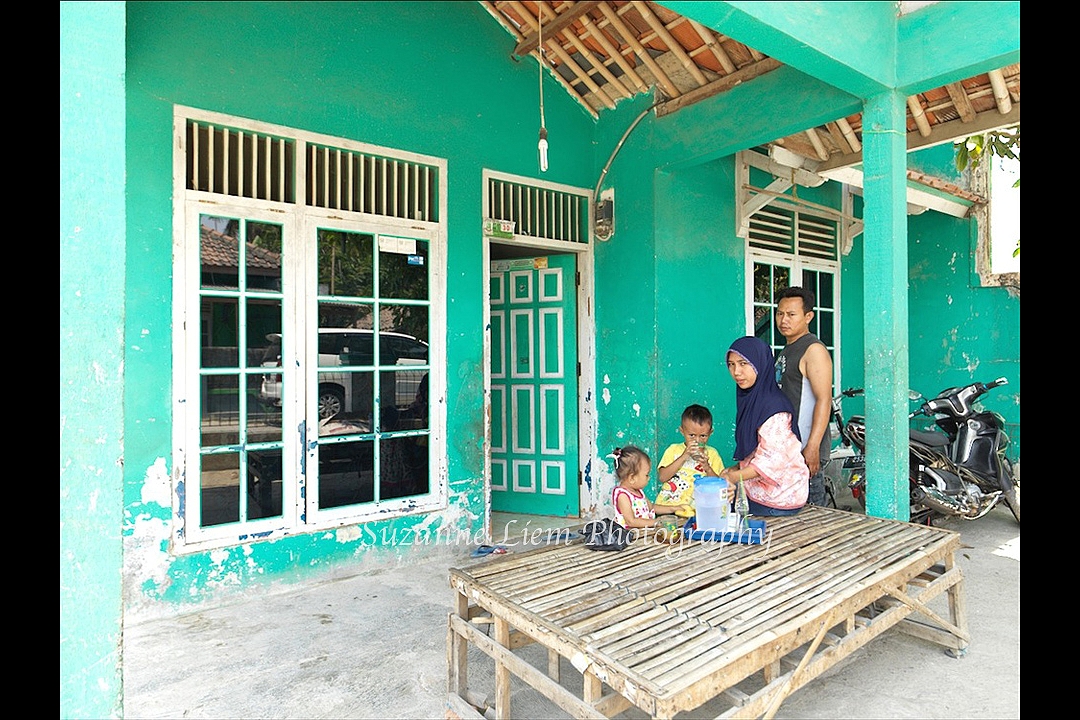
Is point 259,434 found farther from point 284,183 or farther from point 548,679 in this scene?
point 548,679

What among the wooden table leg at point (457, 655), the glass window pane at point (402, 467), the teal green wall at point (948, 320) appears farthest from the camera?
the teal green wall at point (948, 320)

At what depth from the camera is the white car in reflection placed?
3721 mm

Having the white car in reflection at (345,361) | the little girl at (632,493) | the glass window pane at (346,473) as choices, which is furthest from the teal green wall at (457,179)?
the little girl at (632,493)

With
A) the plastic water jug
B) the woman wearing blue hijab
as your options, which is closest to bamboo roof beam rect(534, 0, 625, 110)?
the woman wearing blue hijab

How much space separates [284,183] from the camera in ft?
12.4

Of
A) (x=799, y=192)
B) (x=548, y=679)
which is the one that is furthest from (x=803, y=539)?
(x=799, y=192)

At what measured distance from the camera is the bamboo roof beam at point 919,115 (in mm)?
4047

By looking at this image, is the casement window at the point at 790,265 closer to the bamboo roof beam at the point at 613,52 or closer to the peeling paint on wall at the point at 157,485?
the bamboo roof beam at the point at 613,52

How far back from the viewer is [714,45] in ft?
12.9

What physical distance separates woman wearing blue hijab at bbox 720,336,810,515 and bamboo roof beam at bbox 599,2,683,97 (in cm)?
215

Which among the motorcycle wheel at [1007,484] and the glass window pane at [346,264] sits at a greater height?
the glass window pane at [346,264]

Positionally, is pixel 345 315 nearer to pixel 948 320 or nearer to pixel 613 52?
pixel 613 52

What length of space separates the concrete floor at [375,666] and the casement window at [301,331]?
0.54 m

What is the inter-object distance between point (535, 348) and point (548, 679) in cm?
365
